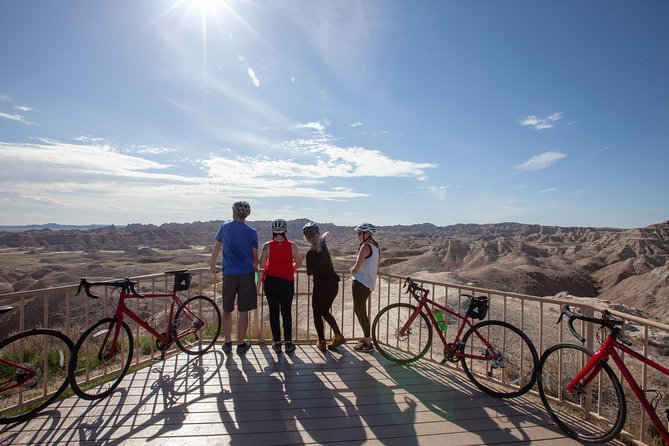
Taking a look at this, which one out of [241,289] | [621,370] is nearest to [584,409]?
[621,370]

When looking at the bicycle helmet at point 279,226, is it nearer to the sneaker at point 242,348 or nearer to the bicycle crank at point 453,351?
the sneaker at point 242,348

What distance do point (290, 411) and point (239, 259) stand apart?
221 centimetres

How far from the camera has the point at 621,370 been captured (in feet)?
10.8

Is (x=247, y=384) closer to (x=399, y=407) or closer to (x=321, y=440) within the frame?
(x=321, y=440)

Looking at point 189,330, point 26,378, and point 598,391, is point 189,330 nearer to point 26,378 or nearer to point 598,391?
point 26,378

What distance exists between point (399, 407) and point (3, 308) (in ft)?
13.1

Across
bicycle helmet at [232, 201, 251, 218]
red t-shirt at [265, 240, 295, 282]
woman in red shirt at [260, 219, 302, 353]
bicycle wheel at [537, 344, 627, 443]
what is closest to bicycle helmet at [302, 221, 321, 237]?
woman in red shirt at [260, 219, 302, 353]

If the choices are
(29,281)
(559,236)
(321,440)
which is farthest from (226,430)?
(559,236)

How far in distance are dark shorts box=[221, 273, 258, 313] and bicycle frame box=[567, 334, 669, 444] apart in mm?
3931

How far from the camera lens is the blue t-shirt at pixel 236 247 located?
5293 mm

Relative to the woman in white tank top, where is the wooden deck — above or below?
below

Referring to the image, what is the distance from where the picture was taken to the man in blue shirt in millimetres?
5305

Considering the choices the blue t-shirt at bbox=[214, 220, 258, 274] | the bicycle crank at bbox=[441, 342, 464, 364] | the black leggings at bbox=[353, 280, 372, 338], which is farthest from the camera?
the black leggings at bbox=[353, 280, 372, 338]

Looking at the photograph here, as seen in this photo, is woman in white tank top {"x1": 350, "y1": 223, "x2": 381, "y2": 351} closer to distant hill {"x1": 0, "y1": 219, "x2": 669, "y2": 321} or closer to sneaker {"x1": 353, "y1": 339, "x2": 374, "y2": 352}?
sneaker {"x1": 353, "y1": 339, "x2": 374, "y2": 352}
